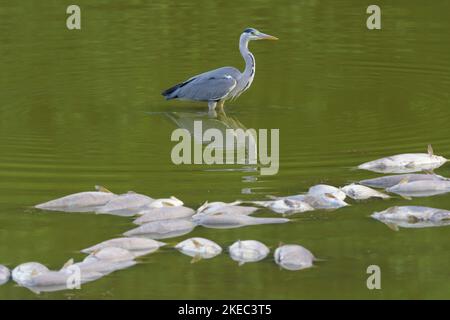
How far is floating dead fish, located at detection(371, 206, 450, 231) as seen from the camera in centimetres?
1125

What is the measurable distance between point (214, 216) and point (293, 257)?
140 centimetres

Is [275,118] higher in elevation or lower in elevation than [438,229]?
higher

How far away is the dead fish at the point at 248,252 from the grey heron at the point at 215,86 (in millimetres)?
7206

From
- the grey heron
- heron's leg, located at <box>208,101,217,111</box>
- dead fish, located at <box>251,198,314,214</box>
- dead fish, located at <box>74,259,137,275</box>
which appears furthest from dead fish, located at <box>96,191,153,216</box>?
heron's leg, located at <box>208,101,217,111</box>

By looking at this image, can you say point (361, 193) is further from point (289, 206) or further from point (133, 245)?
point (133, 245)

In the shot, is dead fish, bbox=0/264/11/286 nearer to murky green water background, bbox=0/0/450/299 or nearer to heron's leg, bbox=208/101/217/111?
Answer: murky green water background, bbox=0/0/450/299

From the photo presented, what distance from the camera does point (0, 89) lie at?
18.5 metres

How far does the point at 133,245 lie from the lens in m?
10.5

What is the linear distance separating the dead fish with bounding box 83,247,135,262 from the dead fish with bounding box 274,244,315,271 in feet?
4.55

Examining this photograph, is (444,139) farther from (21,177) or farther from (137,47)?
(137,47)

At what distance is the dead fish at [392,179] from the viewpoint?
12.5m

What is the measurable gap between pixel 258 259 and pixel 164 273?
91cm

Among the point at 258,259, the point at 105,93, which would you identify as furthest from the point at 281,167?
the point at 105,93

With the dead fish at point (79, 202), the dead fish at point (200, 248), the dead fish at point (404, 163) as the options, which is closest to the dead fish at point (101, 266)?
the dead fish at point (200, 248)
